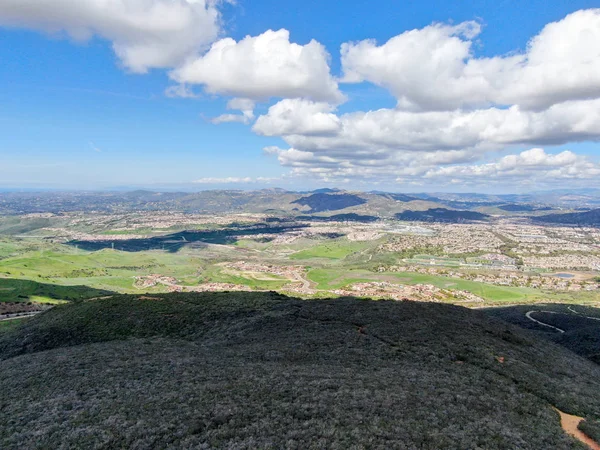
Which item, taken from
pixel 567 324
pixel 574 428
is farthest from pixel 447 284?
pixel 574 428

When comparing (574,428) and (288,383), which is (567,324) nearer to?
(574,428)

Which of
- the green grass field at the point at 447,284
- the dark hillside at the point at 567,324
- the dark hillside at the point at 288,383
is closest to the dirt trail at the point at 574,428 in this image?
the dark hillside at the point at 288,383

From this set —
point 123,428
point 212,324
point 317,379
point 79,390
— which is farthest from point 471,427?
point 212,324

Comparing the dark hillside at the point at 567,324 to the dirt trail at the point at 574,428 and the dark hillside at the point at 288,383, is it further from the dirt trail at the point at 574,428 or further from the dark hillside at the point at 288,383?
the dirt trail at the point at 574,428

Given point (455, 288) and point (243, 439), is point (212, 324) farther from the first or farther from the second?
point (455, 288)

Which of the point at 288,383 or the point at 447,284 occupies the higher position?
the point at 288,383

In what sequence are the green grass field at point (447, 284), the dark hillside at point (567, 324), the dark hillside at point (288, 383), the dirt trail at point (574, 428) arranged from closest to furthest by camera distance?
1. the dark hillside at point (288, 383)
2. the dirt trail at point (574, 428)
3. the dark hillside at point (567, 324)
4. the green grass field at point (447, 284)
